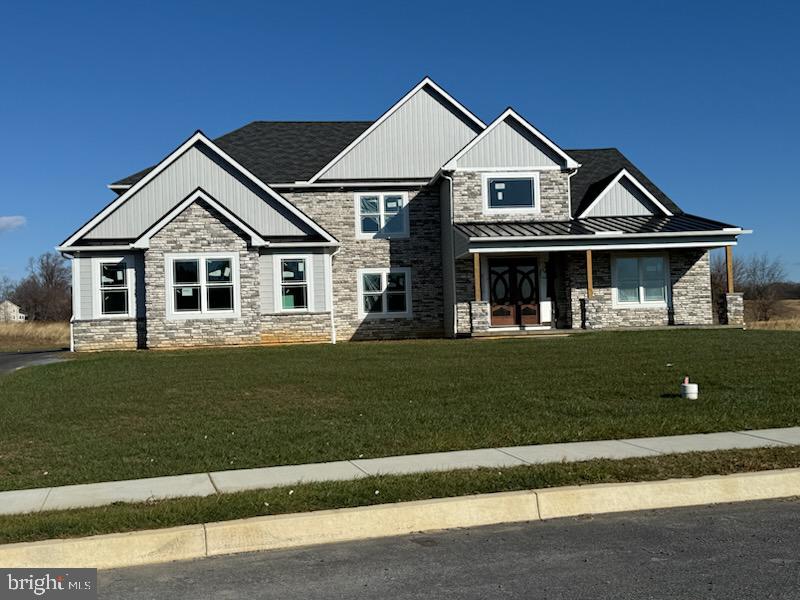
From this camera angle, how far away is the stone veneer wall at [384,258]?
92.3 ft

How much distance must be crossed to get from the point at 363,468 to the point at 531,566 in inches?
112

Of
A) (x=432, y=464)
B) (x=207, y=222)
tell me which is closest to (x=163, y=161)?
(x=207, y=222)

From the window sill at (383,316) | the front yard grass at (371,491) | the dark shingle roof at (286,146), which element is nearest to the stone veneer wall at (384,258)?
the window sill at (383,316)

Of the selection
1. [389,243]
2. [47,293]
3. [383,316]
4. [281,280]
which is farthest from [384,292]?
[47,293]

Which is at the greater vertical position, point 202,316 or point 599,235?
point 599,235

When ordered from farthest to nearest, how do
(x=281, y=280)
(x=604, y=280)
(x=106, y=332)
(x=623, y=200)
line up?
(x=623, y=200)
(x=604, y=280)
(x=281, y=280)
(x=106, y=332)

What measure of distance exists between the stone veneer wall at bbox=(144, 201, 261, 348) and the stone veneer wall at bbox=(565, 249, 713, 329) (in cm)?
1049

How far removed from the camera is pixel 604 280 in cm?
2736

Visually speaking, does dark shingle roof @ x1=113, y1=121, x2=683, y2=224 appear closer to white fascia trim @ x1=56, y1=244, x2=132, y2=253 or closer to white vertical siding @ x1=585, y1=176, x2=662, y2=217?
white vertical siding @ x1=585, y1=176, x2=662, y2=217

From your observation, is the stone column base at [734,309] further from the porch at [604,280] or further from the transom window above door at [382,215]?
the transom window above door at [382,215]

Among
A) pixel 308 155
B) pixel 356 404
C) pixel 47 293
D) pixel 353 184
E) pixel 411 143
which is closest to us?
pixel 356 404

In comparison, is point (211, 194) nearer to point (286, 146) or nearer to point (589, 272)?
point (286, 146)

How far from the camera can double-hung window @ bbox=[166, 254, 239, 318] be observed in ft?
79.5

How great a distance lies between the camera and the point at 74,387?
1457 centimetres
